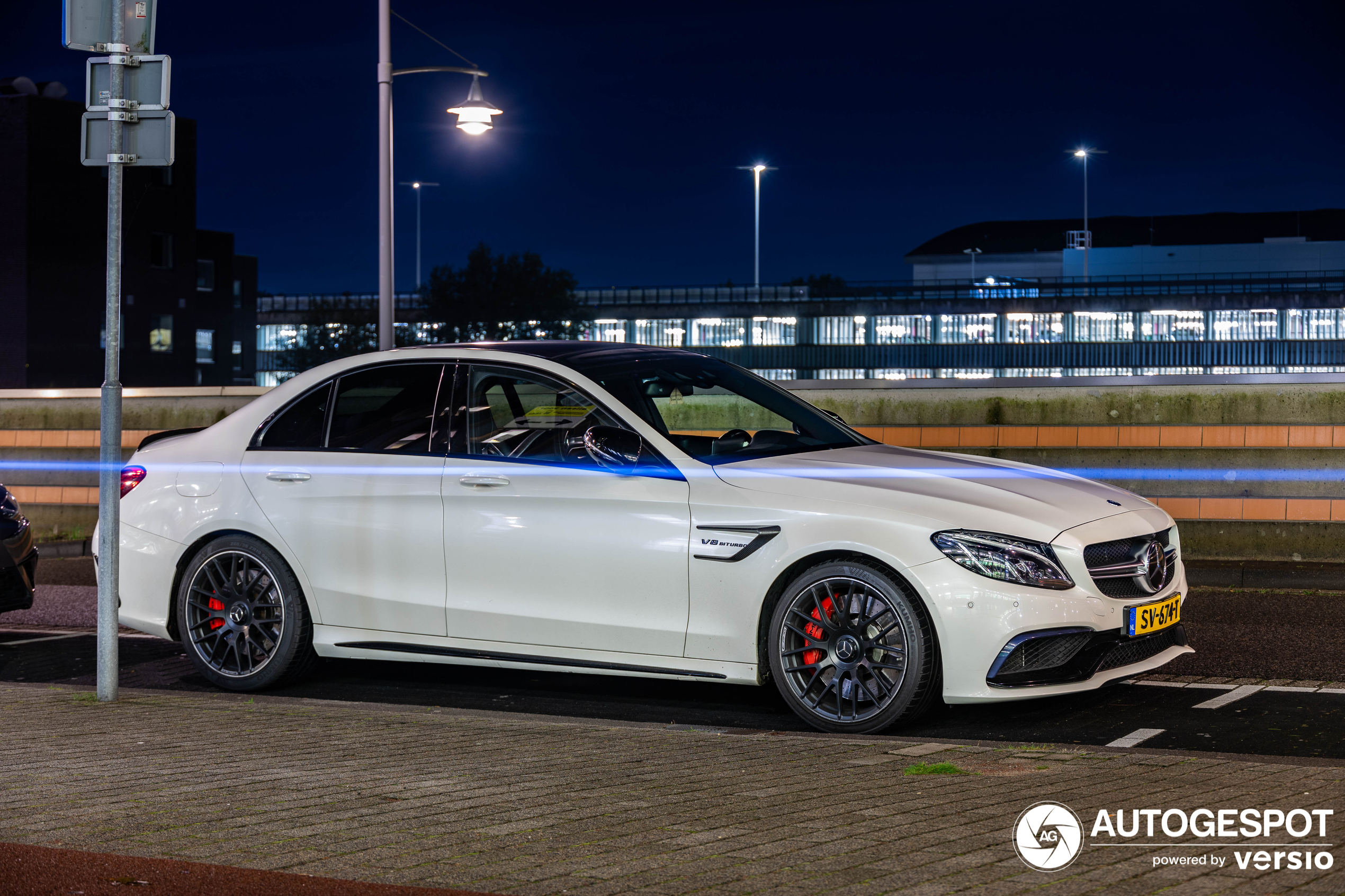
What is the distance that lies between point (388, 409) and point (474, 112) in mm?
10588

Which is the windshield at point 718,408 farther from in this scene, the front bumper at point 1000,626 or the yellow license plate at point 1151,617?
the yellow license plate at point 1151,617

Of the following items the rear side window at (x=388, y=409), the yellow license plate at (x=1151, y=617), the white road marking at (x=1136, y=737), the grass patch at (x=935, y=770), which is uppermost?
the rear side window at (x=388, y=409)

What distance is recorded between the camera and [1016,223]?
353 ft

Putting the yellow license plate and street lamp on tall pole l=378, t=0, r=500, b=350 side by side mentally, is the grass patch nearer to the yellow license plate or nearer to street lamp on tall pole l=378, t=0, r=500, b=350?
the yellow license plate

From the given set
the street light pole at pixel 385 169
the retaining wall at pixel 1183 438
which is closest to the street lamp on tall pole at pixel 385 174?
the street light pole at pixel 385 169

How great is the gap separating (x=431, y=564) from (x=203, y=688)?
1.53 meters

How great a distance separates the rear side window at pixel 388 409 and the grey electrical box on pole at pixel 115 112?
1069 millimetres

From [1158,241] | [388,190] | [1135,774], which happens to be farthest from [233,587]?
[1158,241]

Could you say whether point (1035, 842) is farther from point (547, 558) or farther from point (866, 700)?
point (547, 558)

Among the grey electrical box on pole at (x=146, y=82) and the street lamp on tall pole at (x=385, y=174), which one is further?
the street lamp on tall pole at (x=385, y=174)

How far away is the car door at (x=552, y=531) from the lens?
618 centimetres

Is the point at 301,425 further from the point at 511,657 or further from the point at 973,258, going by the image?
the point at 973,258

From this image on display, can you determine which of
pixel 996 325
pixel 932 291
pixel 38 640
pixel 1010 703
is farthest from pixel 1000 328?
pixel 1010 703

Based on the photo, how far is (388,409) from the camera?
7.08m
